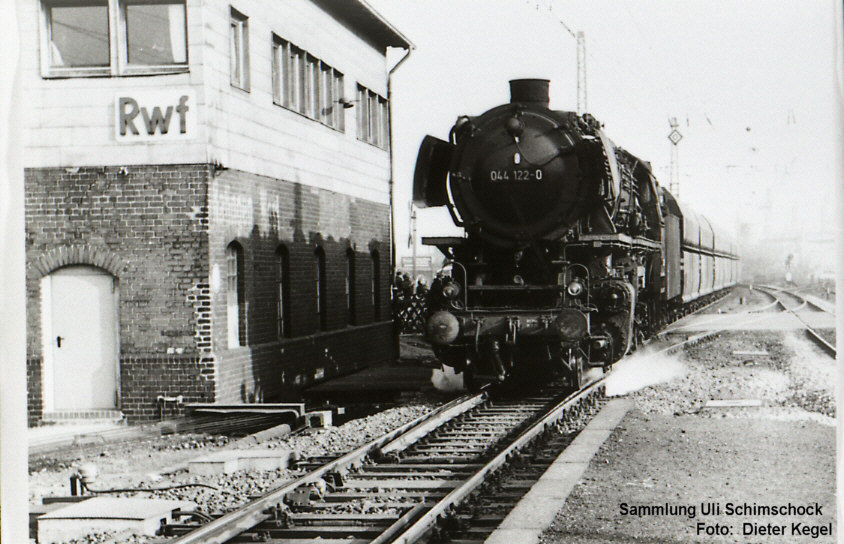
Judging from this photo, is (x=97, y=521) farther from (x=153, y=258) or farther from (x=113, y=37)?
(x=113, y=37)

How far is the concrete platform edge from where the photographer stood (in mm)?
5286

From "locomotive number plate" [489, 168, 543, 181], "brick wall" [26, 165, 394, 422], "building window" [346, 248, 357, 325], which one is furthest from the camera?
"building window" [346, 248, 357, 325]

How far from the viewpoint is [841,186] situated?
3.84 metres

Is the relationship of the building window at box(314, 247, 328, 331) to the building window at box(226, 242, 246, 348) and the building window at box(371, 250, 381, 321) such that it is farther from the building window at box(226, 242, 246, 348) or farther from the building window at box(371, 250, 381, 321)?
the building window at box(226, 242, 246, 348)

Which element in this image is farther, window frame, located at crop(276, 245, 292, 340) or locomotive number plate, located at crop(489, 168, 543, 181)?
window frame, located at crop(276, 245, 292, 340)

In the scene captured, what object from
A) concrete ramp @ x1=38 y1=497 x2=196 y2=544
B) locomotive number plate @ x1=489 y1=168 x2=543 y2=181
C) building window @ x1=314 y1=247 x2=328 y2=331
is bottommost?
concrete ramp @ x1=38 y1=497 x2=196 y2=544

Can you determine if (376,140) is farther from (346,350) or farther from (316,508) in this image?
(316,508)

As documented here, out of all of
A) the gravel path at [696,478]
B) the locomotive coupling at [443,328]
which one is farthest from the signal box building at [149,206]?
the gravel path at [696,478]

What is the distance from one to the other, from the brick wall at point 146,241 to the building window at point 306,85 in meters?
2.96

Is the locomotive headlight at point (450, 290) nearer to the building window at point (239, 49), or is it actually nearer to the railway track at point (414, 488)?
the railway track at point (414, 488)

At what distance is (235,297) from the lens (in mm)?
11766

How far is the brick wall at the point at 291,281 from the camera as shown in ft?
37.1

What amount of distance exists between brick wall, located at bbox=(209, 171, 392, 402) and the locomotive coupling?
8.54 feet

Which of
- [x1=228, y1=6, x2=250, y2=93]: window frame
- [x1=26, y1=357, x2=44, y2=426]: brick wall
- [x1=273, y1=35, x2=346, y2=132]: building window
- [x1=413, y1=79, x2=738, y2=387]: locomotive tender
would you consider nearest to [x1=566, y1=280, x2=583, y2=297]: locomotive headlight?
[x1=413, y1=79, x2=738, y2=387]: locomotive tender
